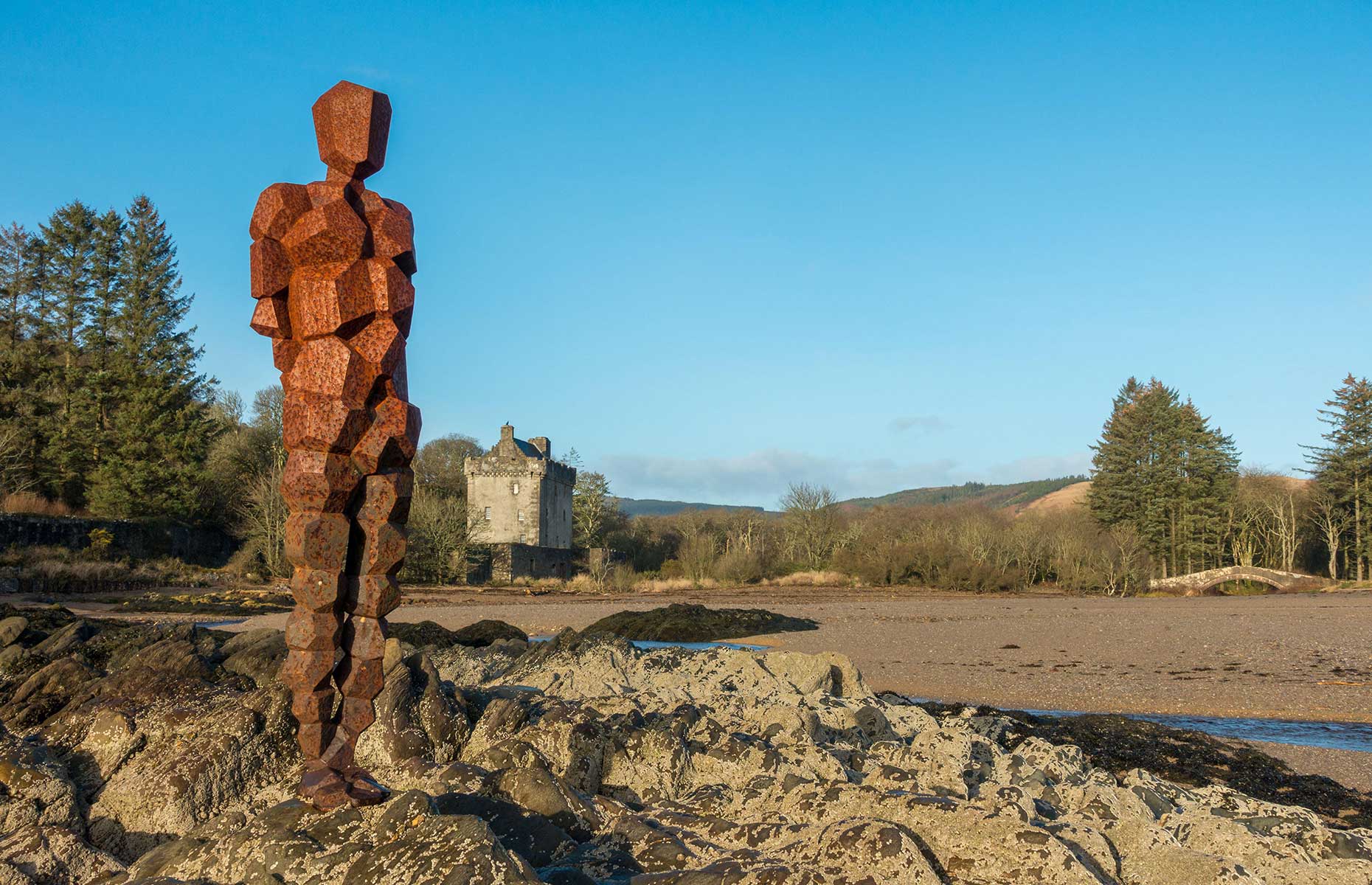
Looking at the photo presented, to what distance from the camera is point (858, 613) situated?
25.2 meters

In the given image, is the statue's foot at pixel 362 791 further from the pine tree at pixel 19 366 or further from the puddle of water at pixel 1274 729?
the pine tree at pixel 19 366

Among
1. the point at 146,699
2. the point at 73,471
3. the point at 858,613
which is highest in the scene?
the point at 73,471

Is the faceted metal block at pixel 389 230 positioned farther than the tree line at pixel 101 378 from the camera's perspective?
No

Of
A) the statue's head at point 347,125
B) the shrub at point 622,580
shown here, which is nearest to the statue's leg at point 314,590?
the statue's head at point 347,125

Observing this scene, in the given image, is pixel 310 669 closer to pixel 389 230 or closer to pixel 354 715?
pixel 354 715

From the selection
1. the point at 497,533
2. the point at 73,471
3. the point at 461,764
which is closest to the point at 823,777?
the point at 461,764

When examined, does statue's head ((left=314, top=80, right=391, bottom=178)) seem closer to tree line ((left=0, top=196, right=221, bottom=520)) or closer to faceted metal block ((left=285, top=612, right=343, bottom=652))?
faceted metal block ((left=285, top=612, right=343, bottom=652))

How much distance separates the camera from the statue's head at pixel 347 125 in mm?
4344

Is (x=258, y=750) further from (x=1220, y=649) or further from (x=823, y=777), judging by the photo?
(x=1220, y=649)

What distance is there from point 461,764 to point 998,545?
141 feet

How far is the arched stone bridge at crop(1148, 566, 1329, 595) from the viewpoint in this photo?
136 ft

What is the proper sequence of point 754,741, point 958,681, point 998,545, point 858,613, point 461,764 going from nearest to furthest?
point 461,764 < point 754,741 < point 958,681 < point 858,613 < point 998,545

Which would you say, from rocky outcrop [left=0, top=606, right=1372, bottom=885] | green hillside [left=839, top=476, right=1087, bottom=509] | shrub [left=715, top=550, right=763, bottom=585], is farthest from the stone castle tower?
green hillside [left=839, top=476, right=1087, bottom=509]

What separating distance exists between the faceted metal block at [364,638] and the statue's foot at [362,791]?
1.76 ft
